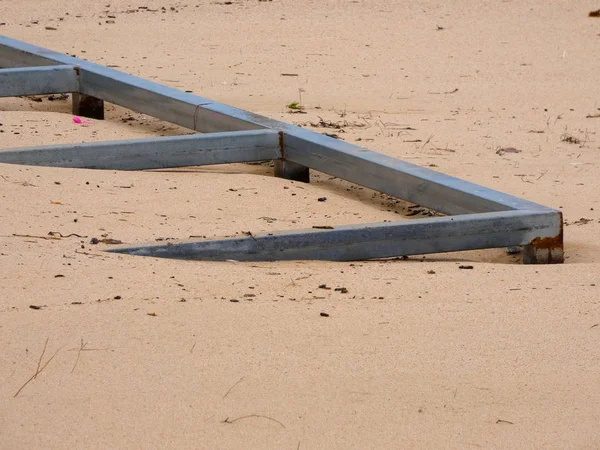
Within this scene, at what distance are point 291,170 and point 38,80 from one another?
1580 millimetres

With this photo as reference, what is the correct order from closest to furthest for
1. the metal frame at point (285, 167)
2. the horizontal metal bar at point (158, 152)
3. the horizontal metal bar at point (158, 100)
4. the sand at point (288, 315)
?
the sand at point (288, 315)
the metal frame at point (285, 167)
the horizontal metal bar at point (158, 152)
the horizontal metal bar at point (158, 100)

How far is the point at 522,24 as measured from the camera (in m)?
8.32

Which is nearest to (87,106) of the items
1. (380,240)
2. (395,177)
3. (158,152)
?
(158,152)

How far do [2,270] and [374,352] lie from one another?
0.92 metres

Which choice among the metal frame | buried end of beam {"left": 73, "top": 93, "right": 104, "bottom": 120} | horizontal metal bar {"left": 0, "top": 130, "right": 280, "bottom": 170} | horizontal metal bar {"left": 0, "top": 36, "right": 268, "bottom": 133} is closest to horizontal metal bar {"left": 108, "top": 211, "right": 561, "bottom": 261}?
the metal frame

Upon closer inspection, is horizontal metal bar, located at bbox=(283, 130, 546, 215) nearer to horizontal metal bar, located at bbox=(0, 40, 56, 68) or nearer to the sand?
the sand

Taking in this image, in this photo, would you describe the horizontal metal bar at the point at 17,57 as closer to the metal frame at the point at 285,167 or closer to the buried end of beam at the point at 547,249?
the metal frame at the point at 285,167

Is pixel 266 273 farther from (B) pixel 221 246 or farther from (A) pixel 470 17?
(A) pixel 470 17

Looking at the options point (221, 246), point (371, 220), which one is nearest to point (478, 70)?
point (371, 220)

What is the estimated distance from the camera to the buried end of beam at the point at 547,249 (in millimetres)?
3316

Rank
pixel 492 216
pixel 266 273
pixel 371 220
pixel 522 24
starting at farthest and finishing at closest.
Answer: pixel 522 24
pixel 371 220
pixel 492 216
pixel 266 273

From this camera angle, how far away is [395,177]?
373 centimetres

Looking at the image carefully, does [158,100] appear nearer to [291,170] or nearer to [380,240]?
[291,170]

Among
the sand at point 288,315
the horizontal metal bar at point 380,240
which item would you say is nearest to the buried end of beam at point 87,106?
the sand at point 288,315
